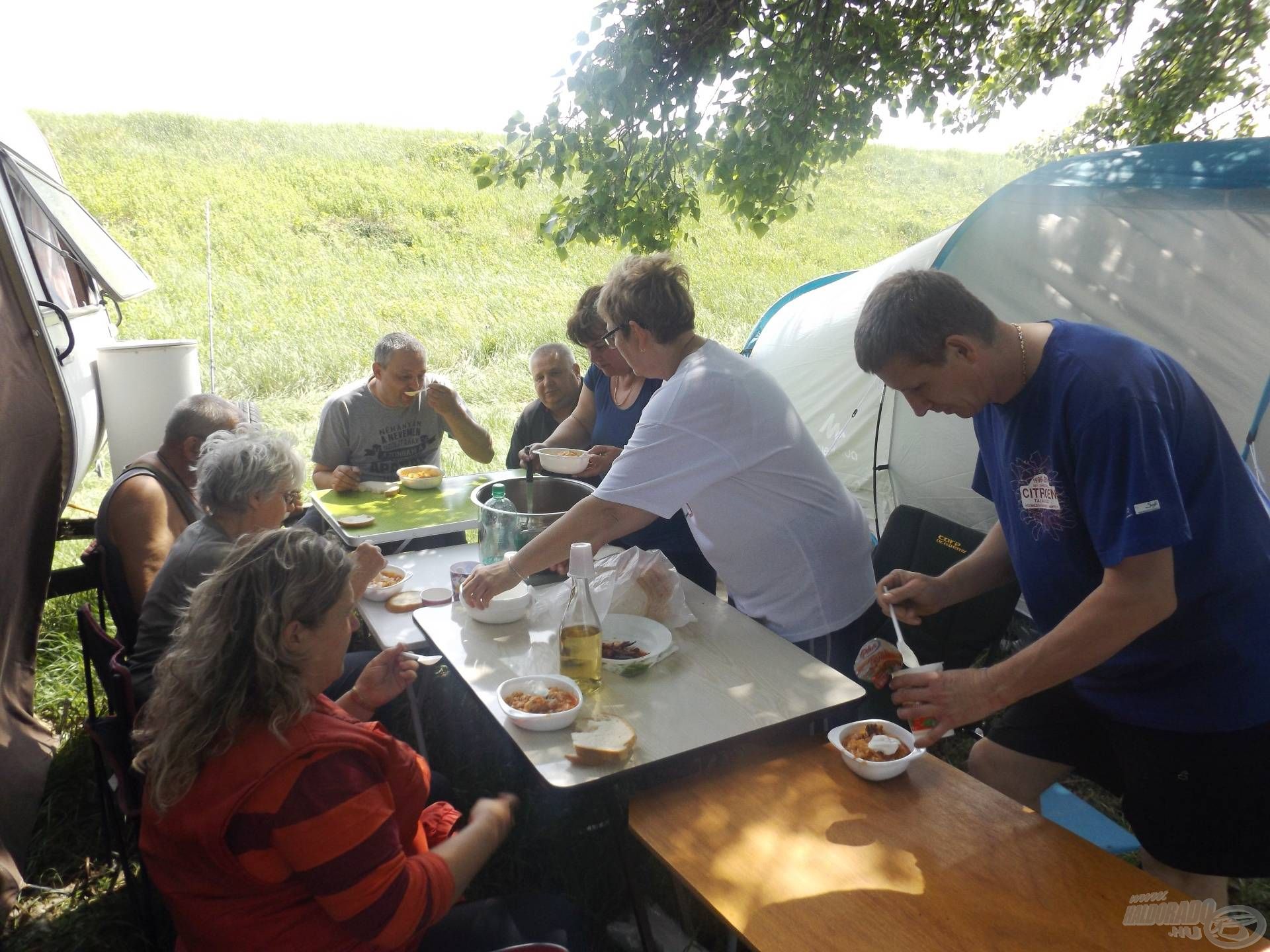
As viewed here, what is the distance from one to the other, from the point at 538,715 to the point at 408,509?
6.96 feet

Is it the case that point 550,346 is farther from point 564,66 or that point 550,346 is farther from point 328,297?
point 328,297

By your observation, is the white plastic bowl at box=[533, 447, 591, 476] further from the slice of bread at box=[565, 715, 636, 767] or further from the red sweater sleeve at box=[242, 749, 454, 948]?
the red sweater sleeve at box=[242, 749, 454, 948]

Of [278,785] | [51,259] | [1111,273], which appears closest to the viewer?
[278,785]

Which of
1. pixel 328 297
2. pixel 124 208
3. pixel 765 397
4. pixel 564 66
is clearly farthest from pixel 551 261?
pixel 765 397

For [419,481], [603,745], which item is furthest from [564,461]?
[603,745]

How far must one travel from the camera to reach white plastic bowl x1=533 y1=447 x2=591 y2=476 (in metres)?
3.53

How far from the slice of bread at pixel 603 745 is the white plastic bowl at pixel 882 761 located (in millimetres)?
497

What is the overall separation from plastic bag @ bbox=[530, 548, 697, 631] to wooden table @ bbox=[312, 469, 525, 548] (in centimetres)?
80

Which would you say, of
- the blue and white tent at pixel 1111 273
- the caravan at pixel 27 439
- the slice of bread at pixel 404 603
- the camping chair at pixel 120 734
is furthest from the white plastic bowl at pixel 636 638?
the blue and white tent at pixel 1111 273

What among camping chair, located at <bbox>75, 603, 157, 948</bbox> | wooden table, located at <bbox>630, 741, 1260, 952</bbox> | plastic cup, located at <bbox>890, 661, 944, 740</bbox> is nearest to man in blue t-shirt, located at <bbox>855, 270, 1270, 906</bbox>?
plastic cup, located at <bbox>890, 661, 944, 740</bbox>

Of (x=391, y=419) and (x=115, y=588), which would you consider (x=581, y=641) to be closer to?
(x=115, y=588)

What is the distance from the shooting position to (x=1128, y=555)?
5.50 ft

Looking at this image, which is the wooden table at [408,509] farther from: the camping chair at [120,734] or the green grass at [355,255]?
the camping chair at [120,734]

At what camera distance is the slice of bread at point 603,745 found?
184 cm
